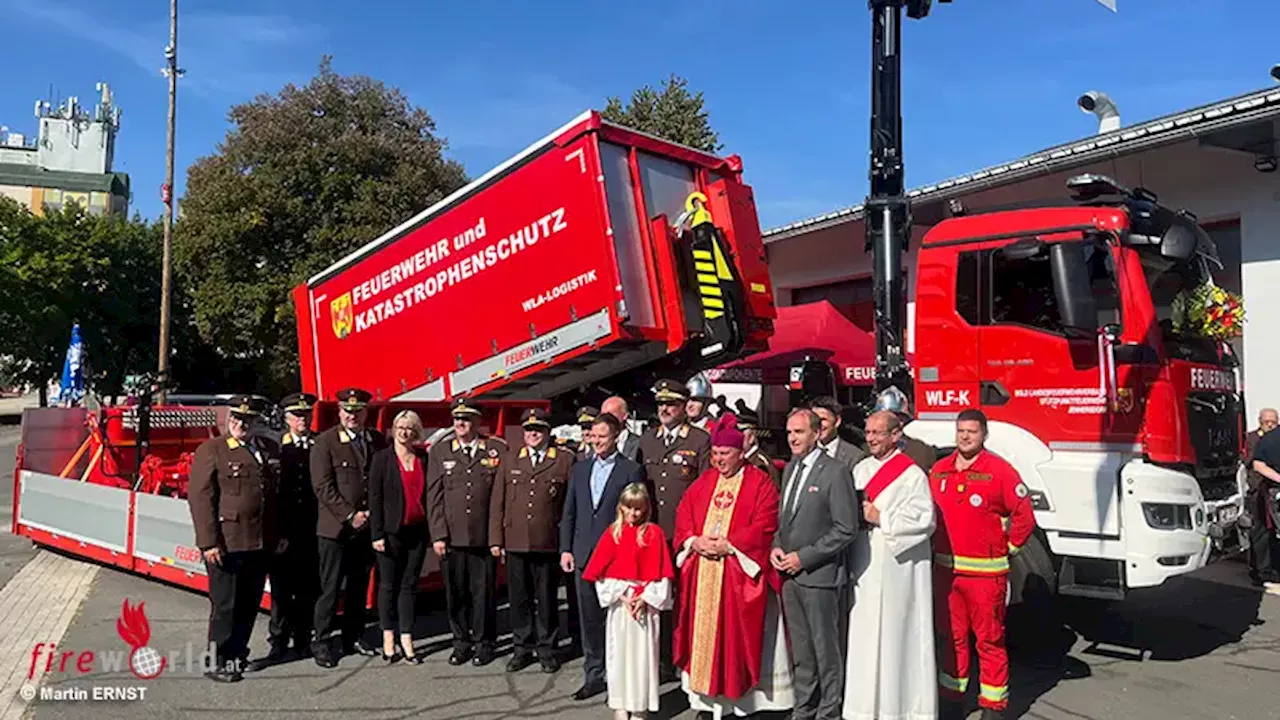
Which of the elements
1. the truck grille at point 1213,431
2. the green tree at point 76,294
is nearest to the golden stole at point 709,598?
→ the truck grille at point 1213,431

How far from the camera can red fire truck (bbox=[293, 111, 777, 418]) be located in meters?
7.65

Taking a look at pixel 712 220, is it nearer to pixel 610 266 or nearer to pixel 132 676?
pixel 610 266

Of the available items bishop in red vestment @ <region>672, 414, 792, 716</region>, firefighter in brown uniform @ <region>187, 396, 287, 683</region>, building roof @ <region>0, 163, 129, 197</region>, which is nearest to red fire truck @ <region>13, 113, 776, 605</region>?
firefighter in brown uniform @ <region>187, 396, 287, 683</region>

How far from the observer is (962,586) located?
487 centimetres

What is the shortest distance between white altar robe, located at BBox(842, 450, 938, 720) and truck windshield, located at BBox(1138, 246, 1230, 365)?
2.35 metres

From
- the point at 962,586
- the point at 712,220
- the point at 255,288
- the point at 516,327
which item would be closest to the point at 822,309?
the point at 712,220

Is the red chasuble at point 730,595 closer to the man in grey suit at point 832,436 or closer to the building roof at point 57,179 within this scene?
the man in grey suit at point 832,436

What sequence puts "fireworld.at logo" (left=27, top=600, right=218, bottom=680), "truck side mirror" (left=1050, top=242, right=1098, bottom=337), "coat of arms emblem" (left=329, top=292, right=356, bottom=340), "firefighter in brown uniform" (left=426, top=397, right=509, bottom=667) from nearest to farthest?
"truck side mirror" (left=1050, top=242, right=1098, bottom=337) → "fireworld.at logo" (left=27, top=600, right=218, bottom=680) → "firefighter in brown uniform" (left=426, top=397, right=509, bottom=667) → "coat of arms emblem" (left=329, top=292, right=356, bottom=340)

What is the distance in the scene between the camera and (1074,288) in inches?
215

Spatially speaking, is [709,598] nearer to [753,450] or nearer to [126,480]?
[753,450]

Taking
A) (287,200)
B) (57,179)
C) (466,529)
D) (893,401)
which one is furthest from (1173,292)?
(57,179)

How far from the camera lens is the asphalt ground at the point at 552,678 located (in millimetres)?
5164

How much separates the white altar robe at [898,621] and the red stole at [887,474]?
30 mm

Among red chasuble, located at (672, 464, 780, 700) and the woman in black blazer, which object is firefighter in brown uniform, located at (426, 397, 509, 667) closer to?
the woman in black blazer
